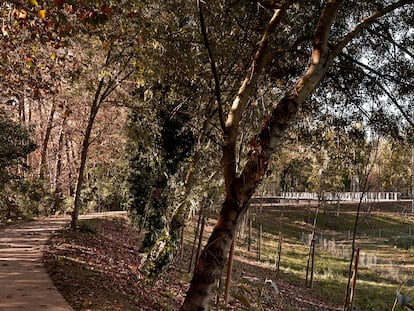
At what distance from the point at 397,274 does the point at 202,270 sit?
2193cm

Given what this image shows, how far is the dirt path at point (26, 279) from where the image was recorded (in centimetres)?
562

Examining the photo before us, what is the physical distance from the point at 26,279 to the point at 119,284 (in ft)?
6.11

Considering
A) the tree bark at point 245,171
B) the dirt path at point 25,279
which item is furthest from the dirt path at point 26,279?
the tree bark at point 245,171

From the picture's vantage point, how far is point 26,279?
22.6 feet

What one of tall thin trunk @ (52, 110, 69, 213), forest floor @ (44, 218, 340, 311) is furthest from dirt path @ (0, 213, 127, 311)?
tall thin trunk @ (52, 110, 69, 213)

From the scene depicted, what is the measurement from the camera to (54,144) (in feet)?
89.8

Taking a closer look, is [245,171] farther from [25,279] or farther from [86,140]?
[86,140]

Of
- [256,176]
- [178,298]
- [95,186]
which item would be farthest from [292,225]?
[256,176]

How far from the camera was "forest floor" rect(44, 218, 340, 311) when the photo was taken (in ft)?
20.6

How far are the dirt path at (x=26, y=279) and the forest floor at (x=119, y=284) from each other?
0.20m

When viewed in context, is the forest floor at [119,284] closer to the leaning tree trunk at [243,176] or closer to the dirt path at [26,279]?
the dirt path at [26,279]

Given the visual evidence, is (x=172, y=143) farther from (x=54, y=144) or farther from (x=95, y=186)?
(x=54, y=144)

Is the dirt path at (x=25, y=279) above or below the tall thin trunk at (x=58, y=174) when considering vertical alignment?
below

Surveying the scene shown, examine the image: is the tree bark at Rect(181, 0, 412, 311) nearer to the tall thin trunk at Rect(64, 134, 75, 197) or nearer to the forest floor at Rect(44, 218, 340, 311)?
the forest floor at Rect(44, 218, 340, 311)
